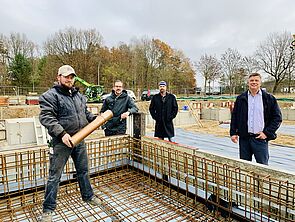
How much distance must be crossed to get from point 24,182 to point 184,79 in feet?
87.2

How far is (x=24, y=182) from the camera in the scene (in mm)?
2207

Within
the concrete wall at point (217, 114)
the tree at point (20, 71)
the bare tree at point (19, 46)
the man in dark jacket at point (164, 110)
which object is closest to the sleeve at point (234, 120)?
the man in dark jacket at point (164, 110)

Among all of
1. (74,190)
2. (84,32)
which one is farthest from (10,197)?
(84,32)

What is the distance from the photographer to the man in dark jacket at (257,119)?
82.3 inches

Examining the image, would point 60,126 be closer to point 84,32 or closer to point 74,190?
point 74,190

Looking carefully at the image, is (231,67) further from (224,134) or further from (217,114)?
(224,134)

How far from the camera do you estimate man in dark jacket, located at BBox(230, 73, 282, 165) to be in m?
2.09

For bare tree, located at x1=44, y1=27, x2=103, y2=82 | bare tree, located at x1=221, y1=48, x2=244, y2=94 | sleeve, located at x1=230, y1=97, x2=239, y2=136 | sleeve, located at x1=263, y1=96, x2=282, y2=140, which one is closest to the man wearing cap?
sleeve, located at x1=230, y1=97, x2=239, y2=136

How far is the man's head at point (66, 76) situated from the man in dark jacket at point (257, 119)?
160 cm

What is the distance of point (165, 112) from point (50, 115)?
5.94 ft

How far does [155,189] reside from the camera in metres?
2.39

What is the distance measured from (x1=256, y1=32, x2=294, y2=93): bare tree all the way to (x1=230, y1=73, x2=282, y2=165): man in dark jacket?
1019 inches

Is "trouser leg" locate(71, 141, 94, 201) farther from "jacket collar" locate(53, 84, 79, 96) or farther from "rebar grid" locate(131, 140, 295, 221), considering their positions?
"rebar grid" locate(131, 140, 295, 221)

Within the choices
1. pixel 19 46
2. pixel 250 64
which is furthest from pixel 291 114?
pixel 19 46
